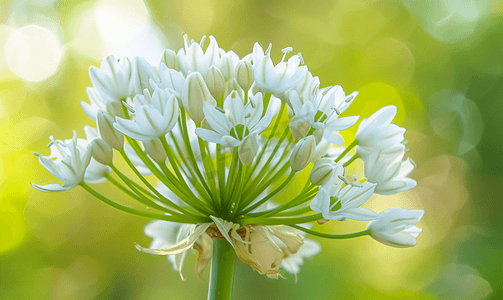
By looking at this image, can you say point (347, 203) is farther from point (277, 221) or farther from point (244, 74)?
point (244, 74)

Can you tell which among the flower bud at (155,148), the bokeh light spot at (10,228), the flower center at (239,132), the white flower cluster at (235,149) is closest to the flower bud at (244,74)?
the white flower cluster at (235,149)

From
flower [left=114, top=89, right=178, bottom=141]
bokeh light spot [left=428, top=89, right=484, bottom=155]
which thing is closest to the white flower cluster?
flower [left=114, top=89, right=178, bottom=141]

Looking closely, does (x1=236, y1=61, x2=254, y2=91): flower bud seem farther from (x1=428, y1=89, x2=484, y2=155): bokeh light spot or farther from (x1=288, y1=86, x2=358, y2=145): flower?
(x1=428, y1=89, x2=484, y2=155): bokeh light spot

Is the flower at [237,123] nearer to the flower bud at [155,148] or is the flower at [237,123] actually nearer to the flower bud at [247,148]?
the flower bud at [247,148]

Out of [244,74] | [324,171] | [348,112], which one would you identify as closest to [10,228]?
[348,112]

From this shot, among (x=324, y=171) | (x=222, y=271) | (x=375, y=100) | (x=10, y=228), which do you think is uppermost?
(x=375, y=100)
